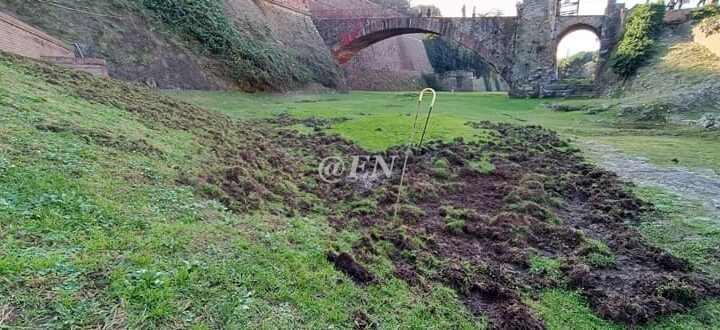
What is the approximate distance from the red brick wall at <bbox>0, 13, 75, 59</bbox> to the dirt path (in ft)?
40.3

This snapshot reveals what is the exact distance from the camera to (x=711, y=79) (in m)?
13.4

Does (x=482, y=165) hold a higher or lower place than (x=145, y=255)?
lower

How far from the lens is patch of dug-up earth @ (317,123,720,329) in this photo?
10.7ft

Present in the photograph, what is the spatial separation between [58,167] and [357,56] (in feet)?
102

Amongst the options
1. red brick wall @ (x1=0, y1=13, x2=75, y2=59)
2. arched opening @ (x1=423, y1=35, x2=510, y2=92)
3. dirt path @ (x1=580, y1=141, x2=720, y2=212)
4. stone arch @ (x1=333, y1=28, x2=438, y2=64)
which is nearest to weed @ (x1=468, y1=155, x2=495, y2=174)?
dirt path @ (x1=580, y1=141, x2=720, y2=212)

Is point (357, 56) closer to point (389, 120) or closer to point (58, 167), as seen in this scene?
point (389, 120)

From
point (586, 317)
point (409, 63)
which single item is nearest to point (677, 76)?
point (586, 317)

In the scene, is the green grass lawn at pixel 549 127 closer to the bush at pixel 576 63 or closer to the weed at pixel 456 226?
the weed at pixel 456 226

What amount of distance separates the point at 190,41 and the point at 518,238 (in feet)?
53.1

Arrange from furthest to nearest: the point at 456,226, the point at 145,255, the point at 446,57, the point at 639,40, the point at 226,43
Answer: the point at 446,57 < the point at 639,40 < the point at 226,43 < the point at 456,226 < the point at 145,255

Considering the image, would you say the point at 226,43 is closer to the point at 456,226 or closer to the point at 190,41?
the point at 190,41

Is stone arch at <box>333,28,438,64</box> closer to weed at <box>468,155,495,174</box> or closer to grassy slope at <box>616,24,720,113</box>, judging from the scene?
grassy slope at <box>616,24,720,113</box>

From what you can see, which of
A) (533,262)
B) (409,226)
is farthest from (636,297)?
(409,226)

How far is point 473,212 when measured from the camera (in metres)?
5.11
